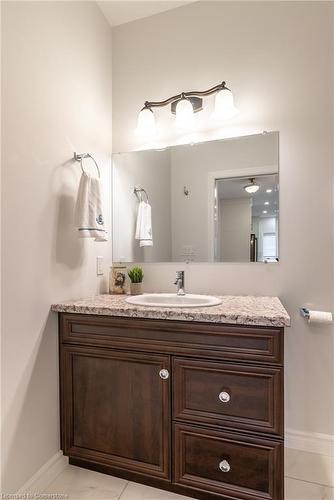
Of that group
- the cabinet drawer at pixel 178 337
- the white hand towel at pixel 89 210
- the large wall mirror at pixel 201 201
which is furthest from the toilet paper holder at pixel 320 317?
the white hand towel at pixel 89 210

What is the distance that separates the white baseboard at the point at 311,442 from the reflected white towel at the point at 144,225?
1506 mm

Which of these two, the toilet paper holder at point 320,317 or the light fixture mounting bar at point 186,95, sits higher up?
the light fixture mounting bar at point 186,95

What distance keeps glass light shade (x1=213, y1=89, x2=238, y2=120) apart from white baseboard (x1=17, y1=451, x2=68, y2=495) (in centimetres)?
220

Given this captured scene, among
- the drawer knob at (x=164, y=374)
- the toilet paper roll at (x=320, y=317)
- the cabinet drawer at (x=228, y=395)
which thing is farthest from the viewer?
the toilet paper roll at (x=320, y=317)

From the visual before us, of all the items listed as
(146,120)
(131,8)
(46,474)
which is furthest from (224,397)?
(131,8)

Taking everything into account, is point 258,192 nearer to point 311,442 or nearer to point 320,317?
point 320,317

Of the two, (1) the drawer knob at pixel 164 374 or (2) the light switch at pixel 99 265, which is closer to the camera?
(1) the drawer knob at pixel 164 374

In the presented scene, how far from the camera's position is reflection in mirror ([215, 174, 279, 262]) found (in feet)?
5.87

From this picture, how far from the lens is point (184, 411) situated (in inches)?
50.9

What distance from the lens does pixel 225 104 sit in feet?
5.85

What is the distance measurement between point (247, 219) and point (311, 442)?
140 centimetres

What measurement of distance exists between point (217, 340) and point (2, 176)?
1184 mm

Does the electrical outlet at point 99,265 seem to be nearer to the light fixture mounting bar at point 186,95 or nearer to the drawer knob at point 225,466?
the light fixture mounting bar at point 186,95

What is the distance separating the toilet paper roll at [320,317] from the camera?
1.54 metres
